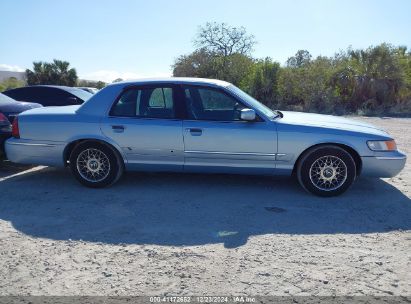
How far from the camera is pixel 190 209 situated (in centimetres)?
474

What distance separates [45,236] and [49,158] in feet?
6.42

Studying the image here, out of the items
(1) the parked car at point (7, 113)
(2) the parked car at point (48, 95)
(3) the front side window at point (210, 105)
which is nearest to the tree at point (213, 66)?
(2) the parked car at point (48, 95)

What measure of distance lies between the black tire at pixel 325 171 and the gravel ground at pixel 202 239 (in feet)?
0.54

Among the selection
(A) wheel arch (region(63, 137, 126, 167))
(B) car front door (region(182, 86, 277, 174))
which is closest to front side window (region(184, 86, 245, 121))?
(B) car front door (region(182, 86, 277, 174))

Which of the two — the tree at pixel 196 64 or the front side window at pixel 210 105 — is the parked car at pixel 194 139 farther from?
the tree at pixel 196 64

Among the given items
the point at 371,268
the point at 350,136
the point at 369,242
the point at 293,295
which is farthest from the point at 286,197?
the point at 293,295

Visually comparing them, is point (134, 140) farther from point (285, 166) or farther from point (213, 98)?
point (285, 166)

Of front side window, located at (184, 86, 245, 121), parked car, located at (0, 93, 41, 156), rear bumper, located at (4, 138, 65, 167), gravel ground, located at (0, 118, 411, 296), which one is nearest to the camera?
gravel ground, located at (0, 118, 411, 296)

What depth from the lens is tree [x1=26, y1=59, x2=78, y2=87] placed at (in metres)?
35.3

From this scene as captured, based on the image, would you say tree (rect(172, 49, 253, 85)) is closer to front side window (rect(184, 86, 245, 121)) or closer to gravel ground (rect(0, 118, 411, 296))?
front side window (rect(184, 86, 245, 121))

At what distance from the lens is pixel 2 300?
2848mm

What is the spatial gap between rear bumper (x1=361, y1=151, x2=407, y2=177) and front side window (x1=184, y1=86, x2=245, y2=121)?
1815 millimetres

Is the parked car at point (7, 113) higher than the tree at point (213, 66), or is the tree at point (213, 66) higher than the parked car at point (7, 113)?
the tree at point (213, 66)

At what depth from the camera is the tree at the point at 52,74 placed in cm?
3528
